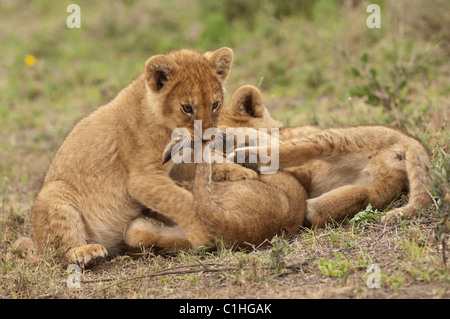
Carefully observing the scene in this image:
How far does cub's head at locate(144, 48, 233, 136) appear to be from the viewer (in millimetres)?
4406

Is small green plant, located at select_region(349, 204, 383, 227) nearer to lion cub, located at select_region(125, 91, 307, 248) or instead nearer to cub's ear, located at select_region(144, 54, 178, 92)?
lion cub, located at select_region(125, 91, 307, 248)

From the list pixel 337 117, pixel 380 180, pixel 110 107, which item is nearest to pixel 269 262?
pixel 380 180

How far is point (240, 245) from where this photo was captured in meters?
4.18

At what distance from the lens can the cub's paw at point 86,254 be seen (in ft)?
14.1

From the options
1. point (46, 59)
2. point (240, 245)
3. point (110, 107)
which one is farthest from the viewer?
point (46, 59)

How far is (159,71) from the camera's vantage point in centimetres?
448

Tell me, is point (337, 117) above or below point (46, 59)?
below

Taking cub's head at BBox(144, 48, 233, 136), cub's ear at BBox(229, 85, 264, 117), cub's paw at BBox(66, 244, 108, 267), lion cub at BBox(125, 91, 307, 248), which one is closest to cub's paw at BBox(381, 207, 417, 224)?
lion cub at BBox(125, 91, 307, 248)

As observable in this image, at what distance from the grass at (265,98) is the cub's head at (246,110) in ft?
3.81

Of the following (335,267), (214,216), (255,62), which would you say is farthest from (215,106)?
(255,62)

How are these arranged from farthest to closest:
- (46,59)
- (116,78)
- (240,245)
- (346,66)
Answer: (46,59)
(116,78)
(346,66)
(240,245)

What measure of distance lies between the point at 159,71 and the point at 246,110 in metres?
1.40
